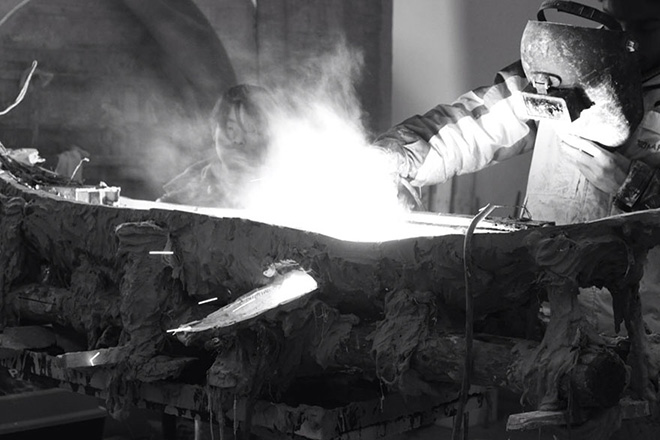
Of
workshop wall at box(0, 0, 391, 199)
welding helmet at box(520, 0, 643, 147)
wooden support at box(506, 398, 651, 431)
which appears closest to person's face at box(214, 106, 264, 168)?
workshop wall at box(0, 0, 391, 199)

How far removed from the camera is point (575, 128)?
389 centimetres

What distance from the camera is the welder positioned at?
3.63 meters

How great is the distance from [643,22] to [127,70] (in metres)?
6.48

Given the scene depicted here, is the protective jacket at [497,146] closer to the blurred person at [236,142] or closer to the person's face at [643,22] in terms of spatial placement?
the person's face at [643,22]

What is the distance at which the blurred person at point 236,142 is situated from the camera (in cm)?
694

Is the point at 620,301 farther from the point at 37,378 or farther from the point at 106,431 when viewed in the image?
the point at 106,431

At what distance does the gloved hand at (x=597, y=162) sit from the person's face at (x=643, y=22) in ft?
1.28

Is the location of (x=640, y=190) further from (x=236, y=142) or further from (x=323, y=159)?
(x=236, y=142)

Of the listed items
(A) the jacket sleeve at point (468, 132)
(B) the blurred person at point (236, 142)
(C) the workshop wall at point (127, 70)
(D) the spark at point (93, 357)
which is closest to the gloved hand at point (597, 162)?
(A) the jacket sleeve at point (468, 132)

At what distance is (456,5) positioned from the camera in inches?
250

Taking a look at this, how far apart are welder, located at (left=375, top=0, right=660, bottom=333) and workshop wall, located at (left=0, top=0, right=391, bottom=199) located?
383 centimetres

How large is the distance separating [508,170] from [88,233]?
3.17 meters

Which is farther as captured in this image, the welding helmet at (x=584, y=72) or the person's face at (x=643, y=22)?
the person's face at (x=643, y=22)

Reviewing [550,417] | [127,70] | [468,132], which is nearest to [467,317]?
[550,417]
